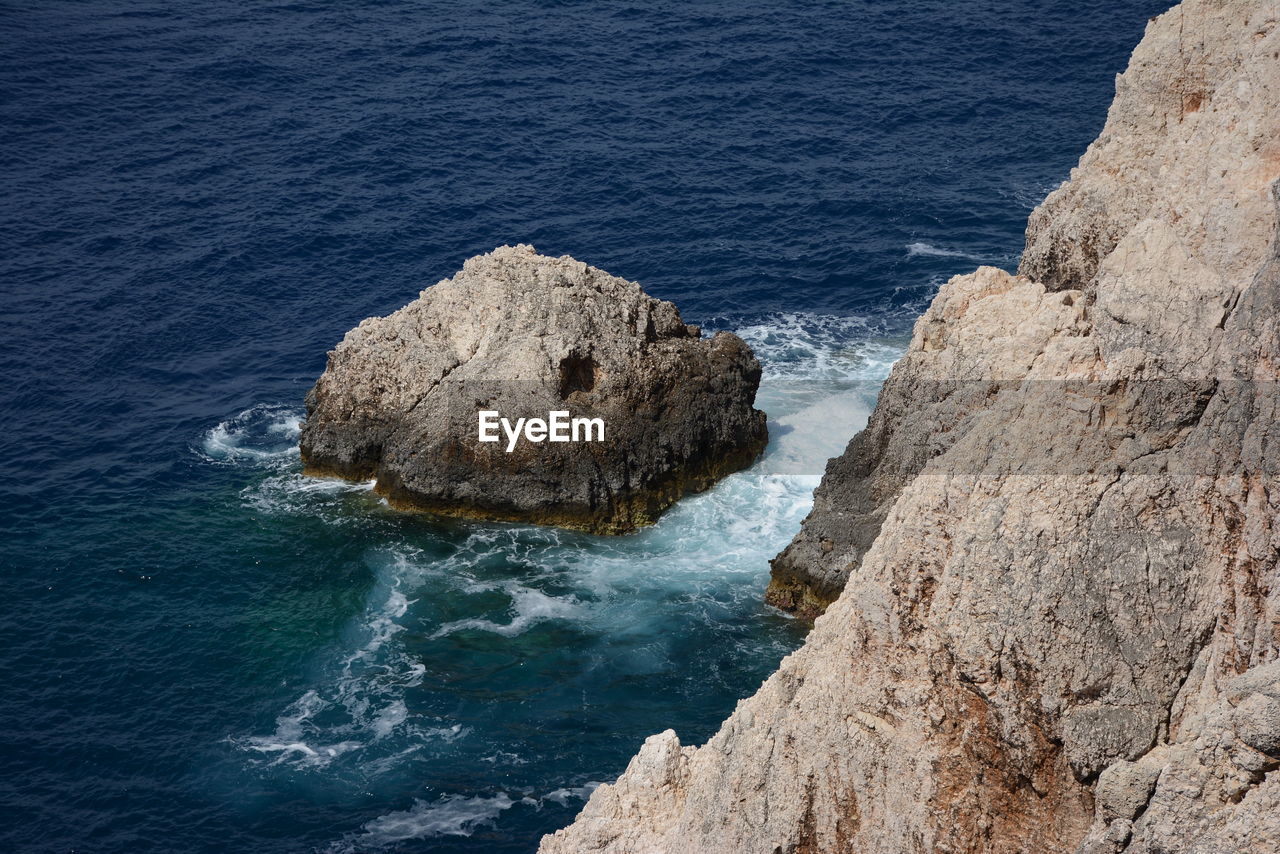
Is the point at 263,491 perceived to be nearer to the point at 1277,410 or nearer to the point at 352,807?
the point at 352,807

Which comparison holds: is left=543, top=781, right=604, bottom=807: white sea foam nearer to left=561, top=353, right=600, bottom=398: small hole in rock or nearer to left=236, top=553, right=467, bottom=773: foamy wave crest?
left=236, top=553, right=467, bottom=773: foamy wave crest

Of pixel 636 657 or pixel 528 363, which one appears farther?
pixel 528 363

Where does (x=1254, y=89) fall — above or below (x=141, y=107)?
Answer: above

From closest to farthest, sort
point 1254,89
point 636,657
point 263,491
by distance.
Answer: point 1254,89 → point 636,657 → point 263,491

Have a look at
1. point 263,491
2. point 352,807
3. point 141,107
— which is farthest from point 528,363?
point 141,107

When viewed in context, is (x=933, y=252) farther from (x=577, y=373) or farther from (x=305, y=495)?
(x=305, y=495)

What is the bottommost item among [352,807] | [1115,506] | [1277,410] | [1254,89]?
[352,807]

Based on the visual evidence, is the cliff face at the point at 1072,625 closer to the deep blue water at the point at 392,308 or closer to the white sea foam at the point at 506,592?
the white sea foam at the point at 506,592
